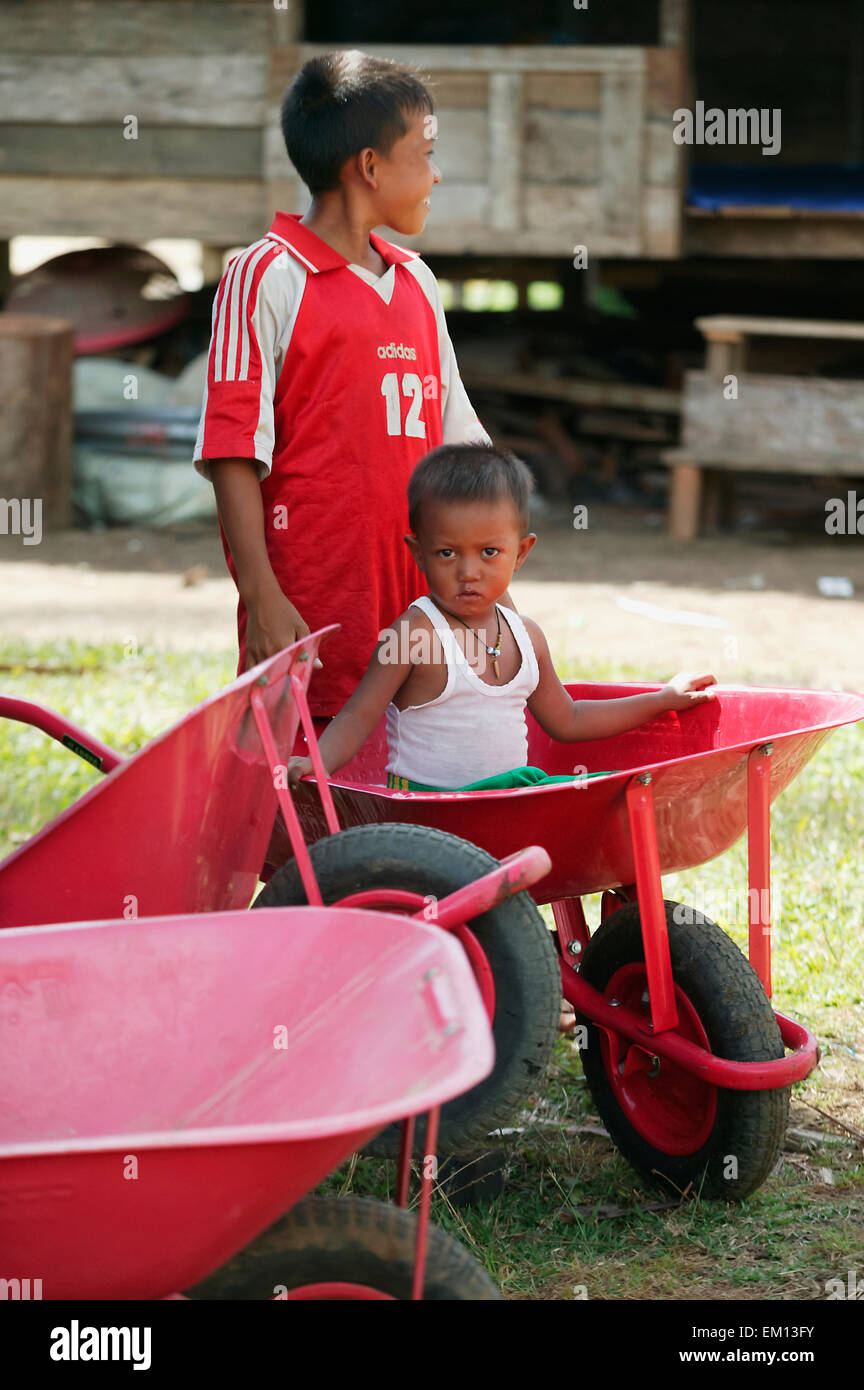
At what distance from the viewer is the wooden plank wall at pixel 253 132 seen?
8.45m

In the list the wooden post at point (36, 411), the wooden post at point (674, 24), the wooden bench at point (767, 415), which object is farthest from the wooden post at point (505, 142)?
the wooden post at point (36, 411)

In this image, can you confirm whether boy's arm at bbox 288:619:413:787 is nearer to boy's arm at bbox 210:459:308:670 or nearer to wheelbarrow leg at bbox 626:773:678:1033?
boy's arm at bbox 210:459:308:670

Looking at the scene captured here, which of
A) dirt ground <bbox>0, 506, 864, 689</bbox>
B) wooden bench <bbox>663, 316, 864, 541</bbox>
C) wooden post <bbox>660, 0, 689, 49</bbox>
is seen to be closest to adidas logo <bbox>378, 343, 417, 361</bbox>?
dirt ground <bbox>0, 506, 864, 689</bbox>

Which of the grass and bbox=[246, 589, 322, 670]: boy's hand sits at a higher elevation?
bbox=[246, 589, 322, 670]: boy's hand

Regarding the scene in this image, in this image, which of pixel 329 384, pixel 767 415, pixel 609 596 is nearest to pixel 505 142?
pixel 767 415

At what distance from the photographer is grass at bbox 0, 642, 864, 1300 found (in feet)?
7.82

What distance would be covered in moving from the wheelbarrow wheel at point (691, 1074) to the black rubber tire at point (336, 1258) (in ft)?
2.93

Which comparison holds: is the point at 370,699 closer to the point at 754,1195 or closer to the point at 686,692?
the point at 686,692

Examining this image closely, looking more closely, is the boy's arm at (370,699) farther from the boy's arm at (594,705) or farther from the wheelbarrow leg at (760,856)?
the wheelbarrow leg at (760,856)

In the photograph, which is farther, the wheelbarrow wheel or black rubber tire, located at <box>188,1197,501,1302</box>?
the wheelbarrow wheel

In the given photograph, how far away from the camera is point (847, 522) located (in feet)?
31.1

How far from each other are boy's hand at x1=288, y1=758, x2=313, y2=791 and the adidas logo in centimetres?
86
